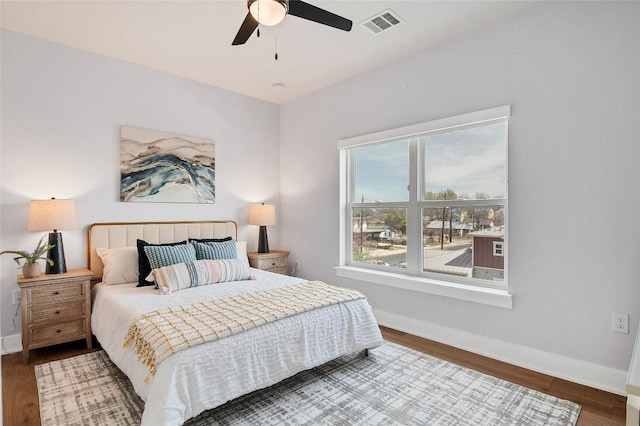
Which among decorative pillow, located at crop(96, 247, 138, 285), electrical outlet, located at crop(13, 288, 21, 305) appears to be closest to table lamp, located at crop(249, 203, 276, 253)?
decorative pillow, located at crop(96, 247, 138, 285)

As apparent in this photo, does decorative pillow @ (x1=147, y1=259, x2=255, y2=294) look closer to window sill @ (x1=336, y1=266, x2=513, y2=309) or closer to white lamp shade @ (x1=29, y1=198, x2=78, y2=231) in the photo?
white lamp shade @ (x1=29, y1=198, x2=78, y2=231)

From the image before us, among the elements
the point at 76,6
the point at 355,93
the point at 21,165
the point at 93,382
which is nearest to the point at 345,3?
Result: the point at 355,93

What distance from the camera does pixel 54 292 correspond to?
116 inches

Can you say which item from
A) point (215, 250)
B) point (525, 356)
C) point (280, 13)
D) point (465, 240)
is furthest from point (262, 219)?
point (525, 356)

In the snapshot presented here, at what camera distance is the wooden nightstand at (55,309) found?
2.83 meters

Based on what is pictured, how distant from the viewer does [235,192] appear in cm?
457

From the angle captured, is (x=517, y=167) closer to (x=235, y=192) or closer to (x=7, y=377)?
(x=235, y=192)

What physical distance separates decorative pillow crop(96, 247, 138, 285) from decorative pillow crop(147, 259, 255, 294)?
0.33 m

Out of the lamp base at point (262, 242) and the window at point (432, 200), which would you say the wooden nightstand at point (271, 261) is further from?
the window at point (432, 200)

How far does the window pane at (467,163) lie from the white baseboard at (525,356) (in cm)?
125

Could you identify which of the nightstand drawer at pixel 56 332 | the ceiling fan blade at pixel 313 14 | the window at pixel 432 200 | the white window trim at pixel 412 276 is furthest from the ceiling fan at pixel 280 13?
the nightstand drawer at pixel 56 332

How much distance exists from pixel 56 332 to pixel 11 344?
50cm

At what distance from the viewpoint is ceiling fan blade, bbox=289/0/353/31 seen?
198 centimetres

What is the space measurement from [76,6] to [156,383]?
2805 mm
